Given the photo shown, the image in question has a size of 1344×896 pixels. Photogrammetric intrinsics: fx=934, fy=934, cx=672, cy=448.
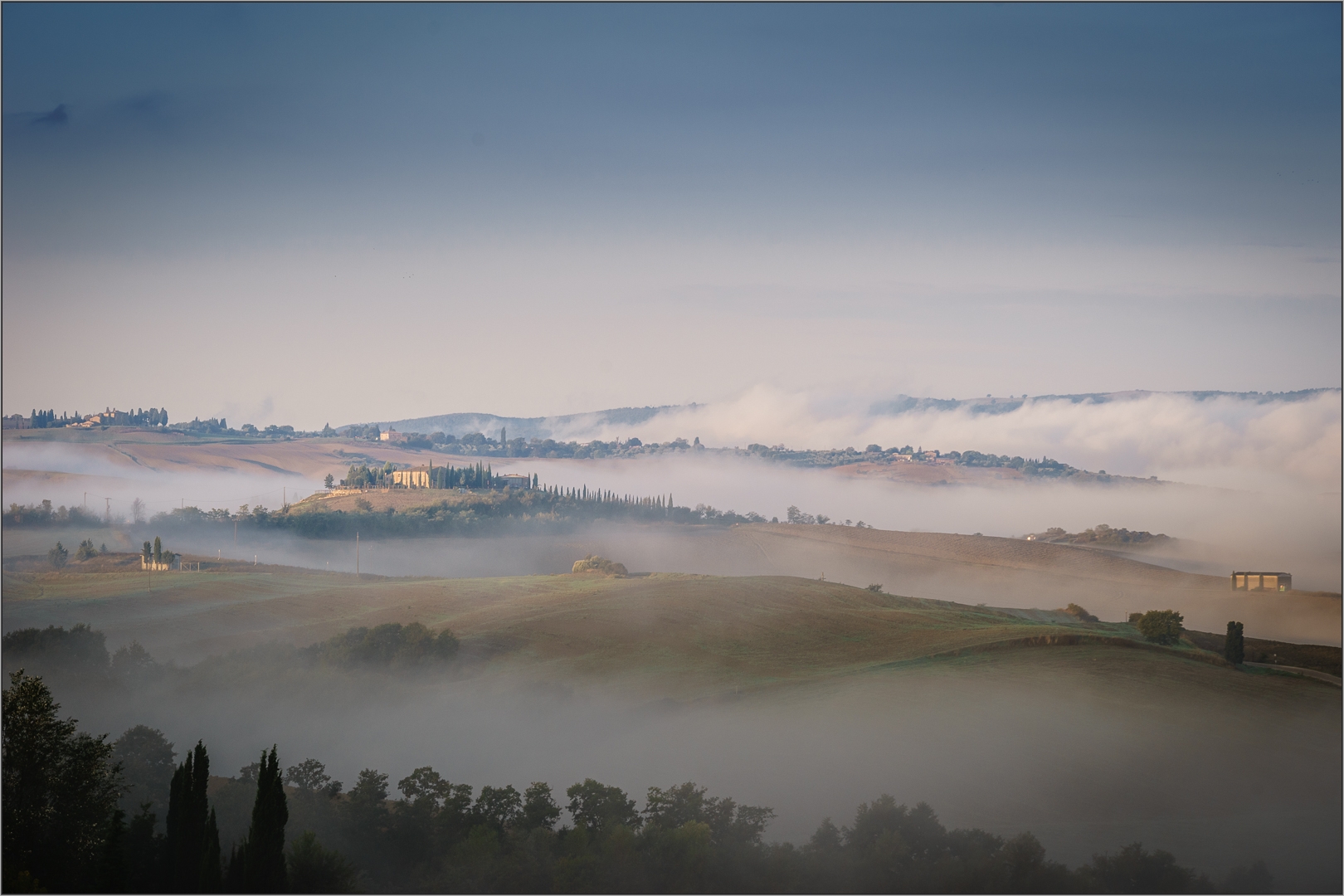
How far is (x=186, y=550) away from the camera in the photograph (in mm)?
78625

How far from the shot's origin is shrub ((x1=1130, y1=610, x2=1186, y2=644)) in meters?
48.5

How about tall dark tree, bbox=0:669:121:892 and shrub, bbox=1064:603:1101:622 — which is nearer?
tall dark tree, bbox=0:669:121:892

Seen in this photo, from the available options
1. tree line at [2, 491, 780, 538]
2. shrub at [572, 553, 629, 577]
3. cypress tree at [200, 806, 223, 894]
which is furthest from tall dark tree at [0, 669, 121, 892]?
tree line at [2, 491, 780, 538]

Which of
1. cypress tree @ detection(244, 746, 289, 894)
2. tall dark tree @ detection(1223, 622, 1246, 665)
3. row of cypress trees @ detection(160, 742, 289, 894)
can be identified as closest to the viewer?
row of cypress trees @ detection(160, 742, 289, 894)

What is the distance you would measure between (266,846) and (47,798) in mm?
5793

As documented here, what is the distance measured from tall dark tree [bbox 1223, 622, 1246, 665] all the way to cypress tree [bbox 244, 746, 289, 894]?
4182 cm

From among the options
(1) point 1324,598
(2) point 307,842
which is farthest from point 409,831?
(1) point 1324,598

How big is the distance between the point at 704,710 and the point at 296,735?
18.7 metres

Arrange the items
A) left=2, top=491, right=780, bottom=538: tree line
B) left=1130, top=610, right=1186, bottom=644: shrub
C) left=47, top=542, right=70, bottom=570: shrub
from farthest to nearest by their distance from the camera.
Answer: left=2, top=491, right=780, bottom=538: tree line, left=47, top=542, right=70, bottom=570: shrub, left=1130, top=610, right=1186, bottom=644: shrub

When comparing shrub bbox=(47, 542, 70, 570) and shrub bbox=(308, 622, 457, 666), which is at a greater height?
shrub bbox=(47, 542, 70, 570)

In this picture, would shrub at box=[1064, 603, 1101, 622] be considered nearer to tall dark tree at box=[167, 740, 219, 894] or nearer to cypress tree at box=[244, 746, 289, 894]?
cypress tree at box=[244, 746, 289, 894]

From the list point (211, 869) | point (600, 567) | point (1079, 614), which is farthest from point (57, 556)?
point (1079, 614)

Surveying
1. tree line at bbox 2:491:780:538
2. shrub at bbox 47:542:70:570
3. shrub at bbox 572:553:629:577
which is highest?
tree line at bbox 2:491:780:538

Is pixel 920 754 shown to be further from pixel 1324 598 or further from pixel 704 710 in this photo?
pixel 1324 598
